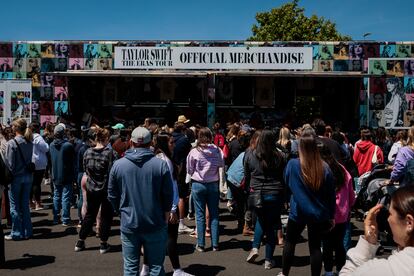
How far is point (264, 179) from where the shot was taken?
6.12 metres

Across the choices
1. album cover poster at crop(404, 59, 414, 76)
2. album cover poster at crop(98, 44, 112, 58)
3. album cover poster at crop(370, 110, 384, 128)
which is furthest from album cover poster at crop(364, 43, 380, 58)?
album cover poster at crop(98, 44, 112, 58)

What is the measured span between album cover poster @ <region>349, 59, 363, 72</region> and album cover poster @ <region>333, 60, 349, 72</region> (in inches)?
5.0

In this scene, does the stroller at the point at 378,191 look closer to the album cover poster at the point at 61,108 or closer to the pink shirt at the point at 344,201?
the pink shirt at the point at 344,201

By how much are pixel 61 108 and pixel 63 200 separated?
334 inches

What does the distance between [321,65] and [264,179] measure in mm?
10320

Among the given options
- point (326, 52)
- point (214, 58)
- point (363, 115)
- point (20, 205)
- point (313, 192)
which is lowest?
point (20, 205)

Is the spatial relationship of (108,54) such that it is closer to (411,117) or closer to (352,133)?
(352,133)

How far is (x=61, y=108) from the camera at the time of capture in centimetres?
1647

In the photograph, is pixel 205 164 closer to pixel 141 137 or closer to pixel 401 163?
pixel 141 137

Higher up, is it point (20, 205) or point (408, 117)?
point (408, 117)

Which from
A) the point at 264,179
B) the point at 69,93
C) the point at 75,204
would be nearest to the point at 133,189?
the point at 264,179

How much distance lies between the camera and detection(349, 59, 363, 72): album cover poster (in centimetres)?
1551

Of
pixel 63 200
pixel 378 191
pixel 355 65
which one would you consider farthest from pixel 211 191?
pixel 355 65

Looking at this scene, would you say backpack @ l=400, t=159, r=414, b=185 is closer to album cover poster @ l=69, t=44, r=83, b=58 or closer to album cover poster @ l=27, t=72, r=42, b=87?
album cover poster @ l=69, t=44, r=83, b=58
